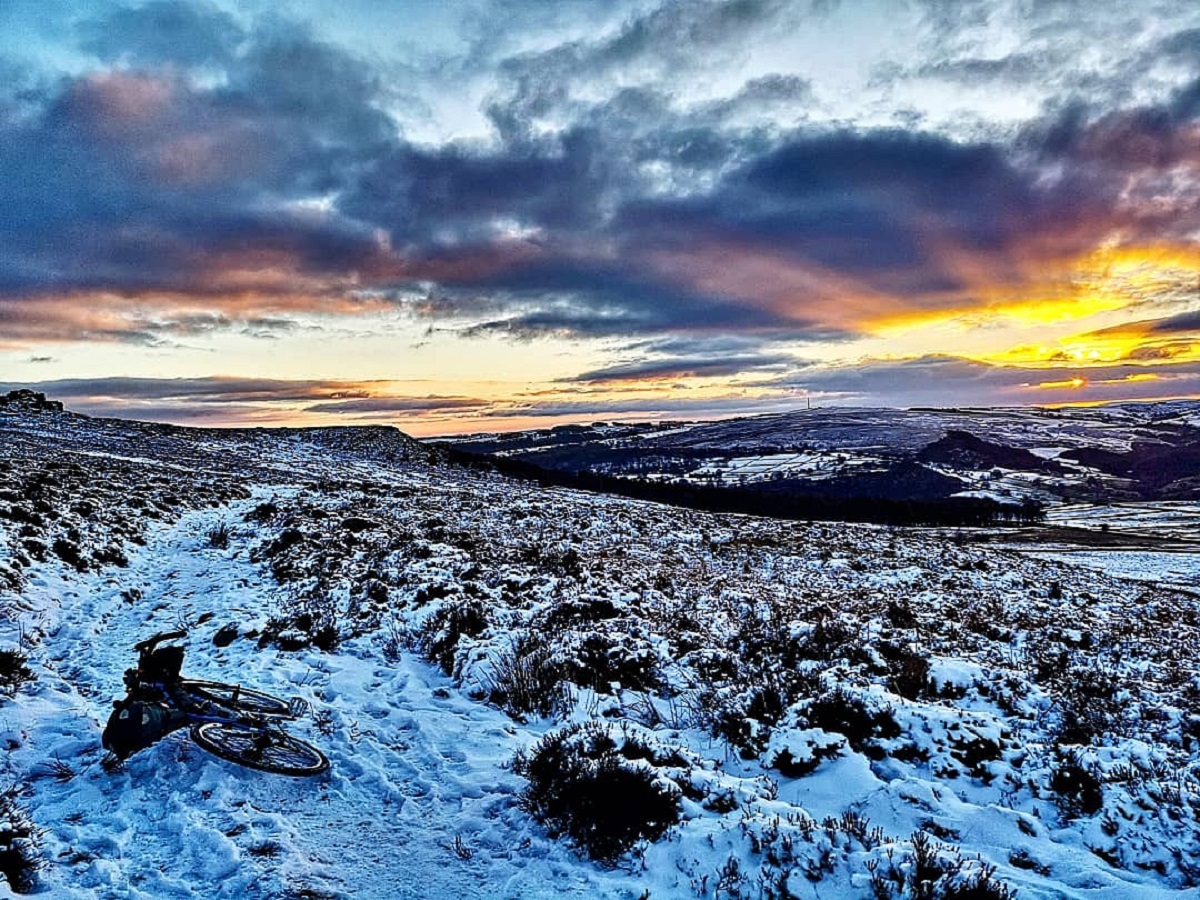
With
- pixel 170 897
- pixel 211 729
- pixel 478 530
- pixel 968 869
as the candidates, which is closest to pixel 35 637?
pixel 211 729

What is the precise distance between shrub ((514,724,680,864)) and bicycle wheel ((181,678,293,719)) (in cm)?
330

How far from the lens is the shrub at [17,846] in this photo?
16.4ft

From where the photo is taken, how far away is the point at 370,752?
25.2 feet

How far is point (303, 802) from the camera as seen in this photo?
6.49 meters

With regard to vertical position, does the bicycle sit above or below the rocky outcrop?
below

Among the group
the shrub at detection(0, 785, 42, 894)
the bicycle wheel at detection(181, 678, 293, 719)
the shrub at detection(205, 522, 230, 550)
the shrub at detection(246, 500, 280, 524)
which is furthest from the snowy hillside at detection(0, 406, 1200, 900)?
the shrub at detection(246, 500, 280, 524)

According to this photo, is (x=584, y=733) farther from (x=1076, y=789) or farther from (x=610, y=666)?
(x=1076, y=789)

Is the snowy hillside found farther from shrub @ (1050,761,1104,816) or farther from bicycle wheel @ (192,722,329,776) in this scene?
bicycle wheel @ (192,722,329,776)

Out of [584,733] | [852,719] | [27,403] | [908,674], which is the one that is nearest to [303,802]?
[584,733]

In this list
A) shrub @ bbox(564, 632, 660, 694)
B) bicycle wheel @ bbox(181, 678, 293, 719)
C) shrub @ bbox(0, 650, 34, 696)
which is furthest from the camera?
shrub @ bbox(564, 632, 660, 694)

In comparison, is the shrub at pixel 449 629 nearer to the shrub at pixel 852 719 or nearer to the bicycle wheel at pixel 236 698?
the bicycle wheel at pixel 236 698

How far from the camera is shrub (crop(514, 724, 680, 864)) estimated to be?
5.85 meters

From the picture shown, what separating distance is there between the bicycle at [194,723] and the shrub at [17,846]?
3.22 ft

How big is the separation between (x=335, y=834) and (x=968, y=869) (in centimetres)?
552
